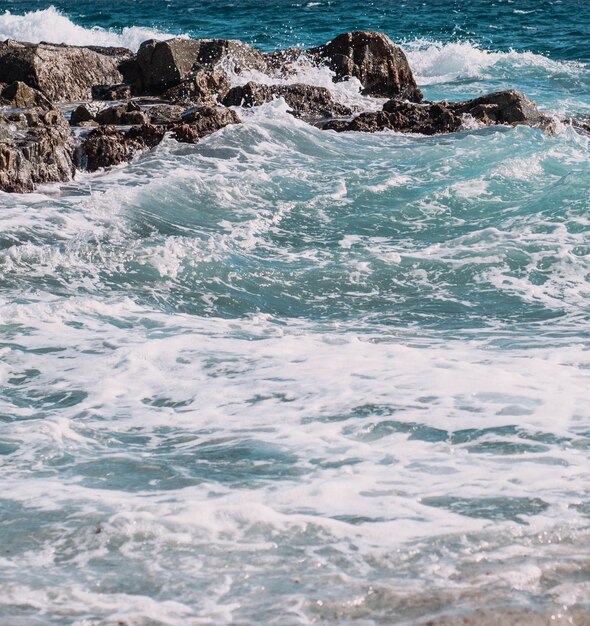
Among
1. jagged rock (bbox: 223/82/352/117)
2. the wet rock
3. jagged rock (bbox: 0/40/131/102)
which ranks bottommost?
the wet rock

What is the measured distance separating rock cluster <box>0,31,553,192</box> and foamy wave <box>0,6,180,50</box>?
23.9ft

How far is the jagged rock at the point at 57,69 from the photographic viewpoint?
540 inches

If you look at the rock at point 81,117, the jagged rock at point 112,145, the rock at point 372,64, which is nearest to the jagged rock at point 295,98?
the rock at point 372,64

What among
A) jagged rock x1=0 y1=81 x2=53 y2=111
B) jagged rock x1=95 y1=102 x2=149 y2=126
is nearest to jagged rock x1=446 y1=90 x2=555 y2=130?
jagged rock x1=95 y1=102 x2=149 y2=126

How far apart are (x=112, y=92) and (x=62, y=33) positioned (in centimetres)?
1058

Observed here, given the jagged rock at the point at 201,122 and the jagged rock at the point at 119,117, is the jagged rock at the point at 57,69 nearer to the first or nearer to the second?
the jagged rock at the point at 119,117

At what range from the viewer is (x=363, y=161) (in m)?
12.2

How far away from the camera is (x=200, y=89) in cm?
1424

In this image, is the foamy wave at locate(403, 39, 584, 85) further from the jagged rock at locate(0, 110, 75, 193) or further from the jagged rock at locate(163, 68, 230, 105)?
the jagged rock at locate(0, 110, 75, 193)

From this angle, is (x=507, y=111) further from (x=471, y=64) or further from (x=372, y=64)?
(x=471, y=64)

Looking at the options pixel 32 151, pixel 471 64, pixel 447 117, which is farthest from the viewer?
pixel 471 64

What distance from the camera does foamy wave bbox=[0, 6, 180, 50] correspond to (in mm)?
23719

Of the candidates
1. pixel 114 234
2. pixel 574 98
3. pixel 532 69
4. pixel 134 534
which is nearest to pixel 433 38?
pixel 532 69

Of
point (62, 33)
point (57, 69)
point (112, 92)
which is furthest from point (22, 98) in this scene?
point (62, 33)
